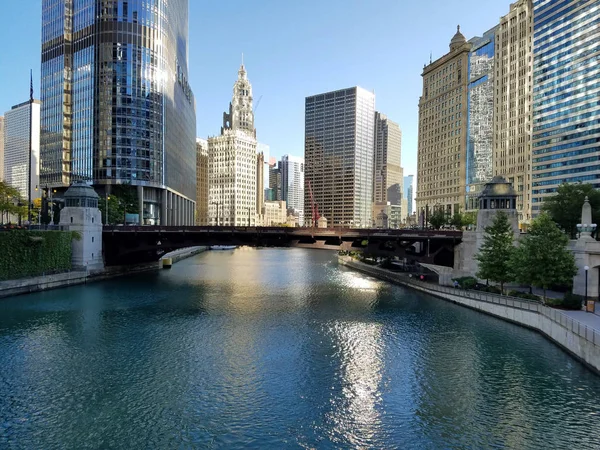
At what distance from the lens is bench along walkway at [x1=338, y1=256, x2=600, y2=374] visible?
33.3 metres

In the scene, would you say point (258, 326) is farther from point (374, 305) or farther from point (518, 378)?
point (518, 378)

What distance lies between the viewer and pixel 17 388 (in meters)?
29.5

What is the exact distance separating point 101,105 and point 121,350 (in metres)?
116

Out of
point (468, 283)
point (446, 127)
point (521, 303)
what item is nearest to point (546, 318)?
point (521, 303)

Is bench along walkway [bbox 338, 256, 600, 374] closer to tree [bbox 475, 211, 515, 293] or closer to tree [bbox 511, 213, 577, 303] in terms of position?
tree [bbox 511, 213, 577, 303]

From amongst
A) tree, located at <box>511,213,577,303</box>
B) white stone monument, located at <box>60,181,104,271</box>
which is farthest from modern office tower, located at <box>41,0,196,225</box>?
tree, located at <box>511,213,577,303</box>

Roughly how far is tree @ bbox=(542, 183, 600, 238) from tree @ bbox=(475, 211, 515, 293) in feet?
110

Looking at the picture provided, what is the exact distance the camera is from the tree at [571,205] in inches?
3305

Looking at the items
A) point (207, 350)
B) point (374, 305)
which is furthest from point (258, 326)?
point (374, 305)

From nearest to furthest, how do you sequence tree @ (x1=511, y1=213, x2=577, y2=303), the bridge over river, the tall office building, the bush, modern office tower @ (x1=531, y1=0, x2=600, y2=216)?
tree @ (x1=511, y1=213, x2=577, y2=303)
the bush
the bridge over river
modern office tower @ (x1=531, y1=0, x2=600, y2=216)
the tall office building

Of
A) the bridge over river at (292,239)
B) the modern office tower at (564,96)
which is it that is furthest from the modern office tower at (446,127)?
the bridge over river at (292,239)

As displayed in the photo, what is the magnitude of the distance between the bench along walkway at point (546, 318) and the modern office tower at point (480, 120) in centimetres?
11573

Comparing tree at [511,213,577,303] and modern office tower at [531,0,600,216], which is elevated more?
modern office tower at [531,0,600,216]

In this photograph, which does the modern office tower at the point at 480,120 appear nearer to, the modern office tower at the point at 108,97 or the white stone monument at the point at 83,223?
the modern office tower at the point at 108,97
